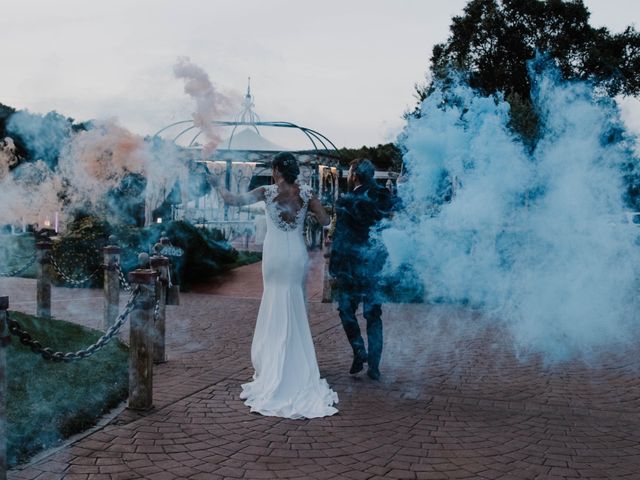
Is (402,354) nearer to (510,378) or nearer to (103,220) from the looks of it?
(510,378)

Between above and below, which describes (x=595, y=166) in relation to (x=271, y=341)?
above

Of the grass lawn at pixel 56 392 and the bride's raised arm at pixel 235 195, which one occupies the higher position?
the bride's raised arm at pixel 235 195

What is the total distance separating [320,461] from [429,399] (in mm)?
1809

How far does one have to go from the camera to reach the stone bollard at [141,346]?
5.08 m

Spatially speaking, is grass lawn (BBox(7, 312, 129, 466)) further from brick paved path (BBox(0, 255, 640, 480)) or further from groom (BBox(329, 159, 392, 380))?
groom (BBox(329, 159, 392, 380))

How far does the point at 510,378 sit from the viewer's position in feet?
21.2

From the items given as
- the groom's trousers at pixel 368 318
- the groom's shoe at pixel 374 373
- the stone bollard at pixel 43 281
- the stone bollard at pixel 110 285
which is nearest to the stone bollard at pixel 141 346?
the groom's trousers at pixel 368 318

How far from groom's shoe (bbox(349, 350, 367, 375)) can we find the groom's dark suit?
1 centimetres

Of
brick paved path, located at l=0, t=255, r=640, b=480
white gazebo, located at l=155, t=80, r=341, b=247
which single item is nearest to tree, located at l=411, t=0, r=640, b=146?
white gazebo, located at l=155, t=80, r=341, b=247

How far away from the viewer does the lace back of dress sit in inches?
227

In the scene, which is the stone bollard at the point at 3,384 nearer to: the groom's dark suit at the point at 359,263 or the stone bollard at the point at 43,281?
the groom's dark suit at the point at 359,263

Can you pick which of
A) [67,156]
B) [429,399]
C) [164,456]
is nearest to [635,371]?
[429,399]

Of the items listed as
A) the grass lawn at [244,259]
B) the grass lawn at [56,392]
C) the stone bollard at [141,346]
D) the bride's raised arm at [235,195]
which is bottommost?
the grass lawn at [244,259]

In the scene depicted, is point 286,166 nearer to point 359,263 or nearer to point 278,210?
point 278,210
